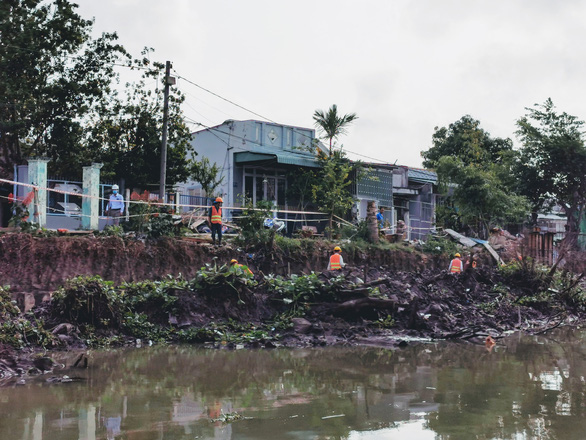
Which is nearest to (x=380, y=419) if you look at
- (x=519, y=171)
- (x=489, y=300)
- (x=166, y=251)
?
(x=489, y=300)

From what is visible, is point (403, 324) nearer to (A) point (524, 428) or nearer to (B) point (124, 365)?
(B) point (124, 365)

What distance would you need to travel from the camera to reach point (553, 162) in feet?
106

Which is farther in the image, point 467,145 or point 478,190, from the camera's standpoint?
point 467,145

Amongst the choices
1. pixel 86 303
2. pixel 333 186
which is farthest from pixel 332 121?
pixel 86 303

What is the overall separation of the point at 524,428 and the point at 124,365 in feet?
20.9

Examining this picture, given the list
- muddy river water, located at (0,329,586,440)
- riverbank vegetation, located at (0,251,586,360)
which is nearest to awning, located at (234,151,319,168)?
riverbank vegetation, located at (0,251,586,360)

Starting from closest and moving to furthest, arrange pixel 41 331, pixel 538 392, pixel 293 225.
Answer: pixel 538 392 < pixel 41 331 < pixel 293 225

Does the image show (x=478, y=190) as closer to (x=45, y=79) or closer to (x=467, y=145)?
(x=467, y=145)

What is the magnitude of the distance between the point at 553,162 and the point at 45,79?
76.8 feet

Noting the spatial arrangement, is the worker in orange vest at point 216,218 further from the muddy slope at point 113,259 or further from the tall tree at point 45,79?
the tall tree at point 45,79

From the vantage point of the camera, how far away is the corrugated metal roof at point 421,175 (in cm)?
3481

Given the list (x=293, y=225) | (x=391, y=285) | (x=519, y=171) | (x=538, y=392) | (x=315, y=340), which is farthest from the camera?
(x=519, y=171)

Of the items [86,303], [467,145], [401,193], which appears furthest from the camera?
[467,145]

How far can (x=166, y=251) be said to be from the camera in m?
19.0
